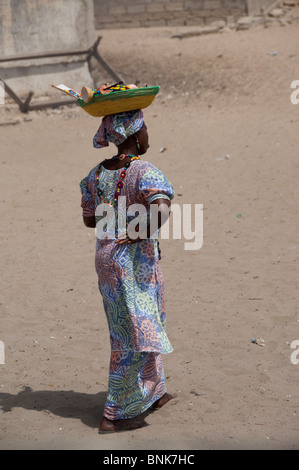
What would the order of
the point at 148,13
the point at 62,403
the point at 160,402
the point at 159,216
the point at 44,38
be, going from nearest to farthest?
the point at 159,216 → the point at 160,402 → the point at 62,403 → the point at 44,38 → the point at 148,13

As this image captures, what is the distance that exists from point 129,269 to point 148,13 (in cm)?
1714

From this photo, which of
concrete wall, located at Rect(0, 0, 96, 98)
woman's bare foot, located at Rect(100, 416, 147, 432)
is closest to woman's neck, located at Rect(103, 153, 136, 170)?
woman's bare foot, located at Rect(100, 416, 147, 432)

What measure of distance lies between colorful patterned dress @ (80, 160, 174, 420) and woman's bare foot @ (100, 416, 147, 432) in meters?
0.03

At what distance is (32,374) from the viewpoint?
5.25m

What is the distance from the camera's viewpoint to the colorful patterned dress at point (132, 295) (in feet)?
13.4

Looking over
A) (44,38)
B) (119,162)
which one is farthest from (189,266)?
(44,38)

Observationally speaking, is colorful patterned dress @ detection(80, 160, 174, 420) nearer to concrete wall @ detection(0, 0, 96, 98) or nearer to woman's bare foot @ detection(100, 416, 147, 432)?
woman's bare foot @ detection(100, 416, 147, 432)

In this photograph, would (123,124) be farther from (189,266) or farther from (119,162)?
(189,266)

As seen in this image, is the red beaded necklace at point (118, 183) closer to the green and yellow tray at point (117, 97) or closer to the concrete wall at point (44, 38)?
the green and yellow tray at point (117, 97)

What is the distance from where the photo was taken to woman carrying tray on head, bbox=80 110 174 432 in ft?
13.4

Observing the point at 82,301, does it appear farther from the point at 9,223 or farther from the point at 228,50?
the point at 228,50

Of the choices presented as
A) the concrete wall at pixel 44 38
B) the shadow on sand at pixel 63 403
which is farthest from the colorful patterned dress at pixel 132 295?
the concrete wall at pixel 44 38

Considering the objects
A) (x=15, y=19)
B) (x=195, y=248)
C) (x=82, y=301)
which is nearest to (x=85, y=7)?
(x=15, y=19)

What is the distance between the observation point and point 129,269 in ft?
13.6
